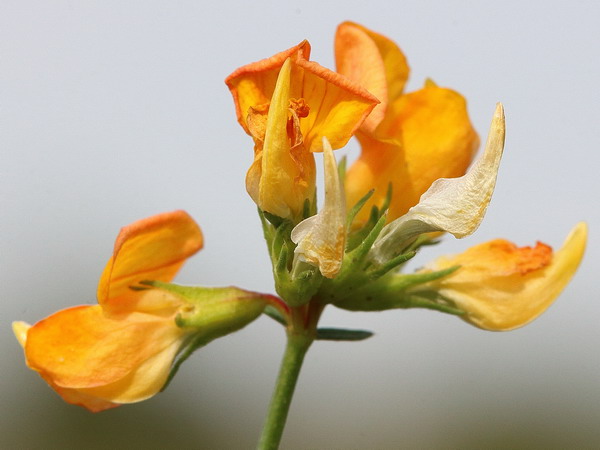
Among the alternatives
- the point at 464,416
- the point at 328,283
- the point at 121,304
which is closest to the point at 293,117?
the point at 328,283

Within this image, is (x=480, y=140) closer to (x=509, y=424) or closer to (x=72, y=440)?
(x=72, y=440)

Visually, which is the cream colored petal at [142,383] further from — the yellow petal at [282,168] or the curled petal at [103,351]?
the yellow petal at [282,168]

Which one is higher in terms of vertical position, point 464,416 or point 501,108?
point 501,108

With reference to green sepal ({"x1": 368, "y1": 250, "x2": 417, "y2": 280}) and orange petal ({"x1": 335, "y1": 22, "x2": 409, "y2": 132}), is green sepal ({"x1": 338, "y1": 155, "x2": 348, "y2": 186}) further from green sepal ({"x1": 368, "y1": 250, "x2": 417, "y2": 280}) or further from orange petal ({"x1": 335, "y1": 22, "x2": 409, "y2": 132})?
green sepal ({"x1": 368, "y1": 250, "x2": 417, "y2": 280})

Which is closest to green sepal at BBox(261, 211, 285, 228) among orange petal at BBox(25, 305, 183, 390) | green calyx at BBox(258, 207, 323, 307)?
green calyx at BBox(258, 207, 323, 307)

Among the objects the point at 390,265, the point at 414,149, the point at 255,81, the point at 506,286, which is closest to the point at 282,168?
the point at 255,81

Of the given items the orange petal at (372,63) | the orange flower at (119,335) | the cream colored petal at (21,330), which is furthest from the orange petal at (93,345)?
the orange petal at (372,63)
